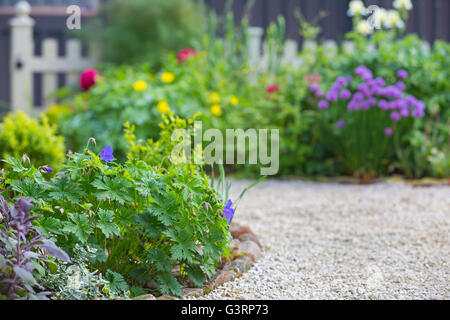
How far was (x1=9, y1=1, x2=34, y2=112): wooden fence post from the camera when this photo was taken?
6.22 meters

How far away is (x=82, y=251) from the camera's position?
5.52 ft

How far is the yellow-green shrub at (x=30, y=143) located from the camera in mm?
3219

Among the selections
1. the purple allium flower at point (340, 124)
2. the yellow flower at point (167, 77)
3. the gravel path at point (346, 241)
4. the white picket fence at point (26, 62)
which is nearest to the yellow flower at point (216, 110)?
the yellow flower at point (167, 77)

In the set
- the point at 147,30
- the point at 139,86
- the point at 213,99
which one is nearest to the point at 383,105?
the point at 213,99

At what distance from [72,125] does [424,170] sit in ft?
9.63

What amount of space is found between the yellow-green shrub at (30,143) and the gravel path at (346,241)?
1186mm

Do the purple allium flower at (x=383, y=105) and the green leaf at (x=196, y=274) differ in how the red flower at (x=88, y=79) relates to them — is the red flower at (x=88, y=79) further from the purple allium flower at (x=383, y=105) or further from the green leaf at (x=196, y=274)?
the green leaf at (x=196, y=274)

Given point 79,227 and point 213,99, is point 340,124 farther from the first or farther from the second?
point 79,227

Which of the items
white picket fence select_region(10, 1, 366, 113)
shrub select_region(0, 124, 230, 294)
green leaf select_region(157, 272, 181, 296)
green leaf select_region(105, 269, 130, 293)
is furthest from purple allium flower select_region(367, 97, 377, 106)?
green leaf select_region(105, 269, 130, 293)

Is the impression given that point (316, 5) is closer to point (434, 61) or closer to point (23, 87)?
point (434, 61)

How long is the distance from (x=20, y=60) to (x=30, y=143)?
337 centimetres

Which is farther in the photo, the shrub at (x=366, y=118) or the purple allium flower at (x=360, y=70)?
the purple allium flower at (x=360, y=70)

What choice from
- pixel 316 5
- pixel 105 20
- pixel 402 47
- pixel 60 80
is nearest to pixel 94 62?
pixel 105 20

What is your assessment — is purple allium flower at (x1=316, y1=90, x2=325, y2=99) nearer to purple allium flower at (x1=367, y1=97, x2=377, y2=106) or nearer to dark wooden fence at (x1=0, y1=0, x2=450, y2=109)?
purple allium flower at (x1=367, y1=97, x2=377, y2=106)
